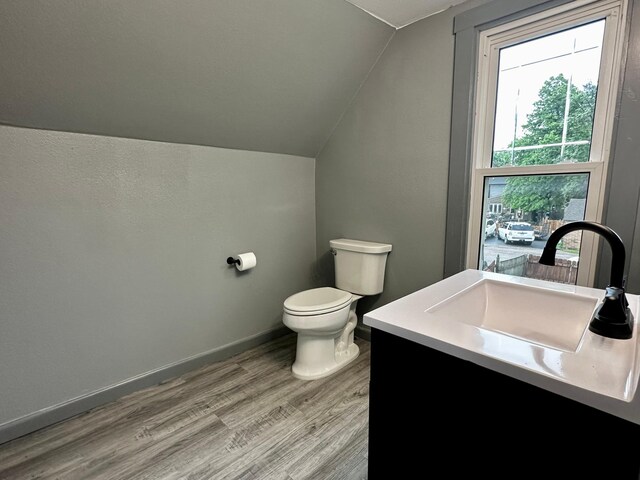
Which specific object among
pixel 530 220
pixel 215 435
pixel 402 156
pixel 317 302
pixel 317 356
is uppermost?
pixel 402 156

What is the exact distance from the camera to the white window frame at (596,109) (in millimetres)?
1363

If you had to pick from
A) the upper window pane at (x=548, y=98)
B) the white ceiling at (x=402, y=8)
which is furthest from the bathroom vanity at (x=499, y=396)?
the white ceiling at (x=402, y=8)

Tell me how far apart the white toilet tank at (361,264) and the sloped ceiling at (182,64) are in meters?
0.93

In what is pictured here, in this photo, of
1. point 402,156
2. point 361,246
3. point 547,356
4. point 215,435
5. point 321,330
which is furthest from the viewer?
point 361,246

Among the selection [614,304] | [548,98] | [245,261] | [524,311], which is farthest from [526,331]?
[245,261]

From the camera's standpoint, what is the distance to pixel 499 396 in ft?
2.33

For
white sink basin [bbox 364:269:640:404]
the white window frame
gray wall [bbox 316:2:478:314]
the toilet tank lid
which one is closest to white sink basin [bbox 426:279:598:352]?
white sink basin [bbox 364:269:640:404]

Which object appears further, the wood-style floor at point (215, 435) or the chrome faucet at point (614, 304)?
the wood-style floor at point (215, 435)

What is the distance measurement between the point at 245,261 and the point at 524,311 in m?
1.58

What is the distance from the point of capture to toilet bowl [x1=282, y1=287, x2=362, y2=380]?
188 centimetres

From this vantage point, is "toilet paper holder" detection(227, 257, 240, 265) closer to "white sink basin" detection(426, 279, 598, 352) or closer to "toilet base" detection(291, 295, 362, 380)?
"toilet base" detection(291, 295, 362, 380)

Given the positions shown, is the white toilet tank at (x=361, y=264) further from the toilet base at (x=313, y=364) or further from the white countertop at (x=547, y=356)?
the white countertop at (x=547, y=356)

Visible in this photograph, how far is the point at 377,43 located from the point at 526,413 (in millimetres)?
2037

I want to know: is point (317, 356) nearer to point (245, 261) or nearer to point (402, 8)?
point (245, 261)
